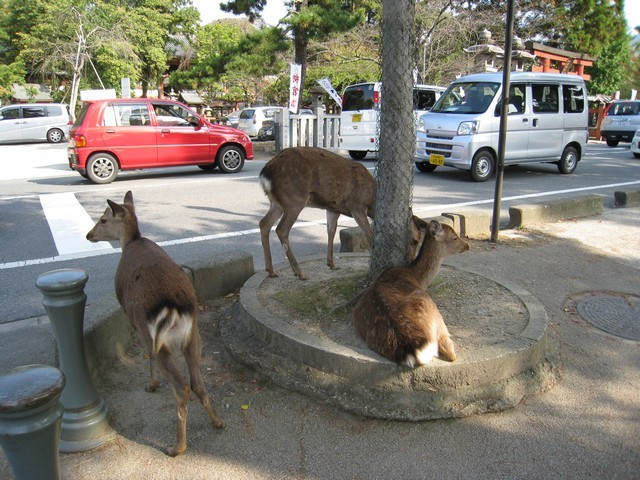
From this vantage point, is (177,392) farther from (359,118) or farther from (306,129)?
(306,129)

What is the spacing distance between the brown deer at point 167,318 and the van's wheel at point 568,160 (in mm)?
12465

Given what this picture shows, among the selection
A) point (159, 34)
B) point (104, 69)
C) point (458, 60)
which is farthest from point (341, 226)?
point (159, 34)

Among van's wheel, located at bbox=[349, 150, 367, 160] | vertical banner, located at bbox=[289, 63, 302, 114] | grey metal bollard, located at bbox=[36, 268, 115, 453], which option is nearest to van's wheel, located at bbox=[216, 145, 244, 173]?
van's wheel, located at bbox=[349, 150, 367, 160]

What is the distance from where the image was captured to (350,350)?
10.6 feet

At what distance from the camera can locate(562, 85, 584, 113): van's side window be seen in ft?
41.6

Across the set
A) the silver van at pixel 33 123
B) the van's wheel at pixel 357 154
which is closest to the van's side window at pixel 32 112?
the silver van at pixel 33 123

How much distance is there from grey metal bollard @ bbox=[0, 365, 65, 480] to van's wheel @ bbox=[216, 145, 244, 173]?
36.5 ft

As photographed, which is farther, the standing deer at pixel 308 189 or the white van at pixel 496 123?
the white van at pixel 496 123

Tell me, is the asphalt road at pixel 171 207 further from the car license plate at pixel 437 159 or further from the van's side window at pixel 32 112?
the van's side window at pixel 32 112

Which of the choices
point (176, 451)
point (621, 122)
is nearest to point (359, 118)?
point (176, 451)

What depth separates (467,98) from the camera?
39.1 feet

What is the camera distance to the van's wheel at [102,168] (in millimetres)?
11048

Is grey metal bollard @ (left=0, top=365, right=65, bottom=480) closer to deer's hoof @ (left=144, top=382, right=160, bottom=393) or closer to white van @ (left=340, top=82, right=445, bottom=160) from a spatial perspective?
deer's hoof @ (left=144, top=382, right=160, bottom=393)

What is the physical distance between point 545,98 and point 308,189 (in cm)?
Answer: 969
